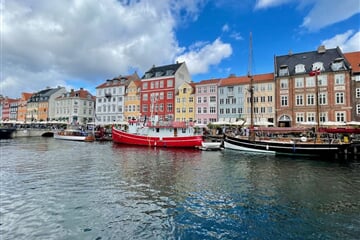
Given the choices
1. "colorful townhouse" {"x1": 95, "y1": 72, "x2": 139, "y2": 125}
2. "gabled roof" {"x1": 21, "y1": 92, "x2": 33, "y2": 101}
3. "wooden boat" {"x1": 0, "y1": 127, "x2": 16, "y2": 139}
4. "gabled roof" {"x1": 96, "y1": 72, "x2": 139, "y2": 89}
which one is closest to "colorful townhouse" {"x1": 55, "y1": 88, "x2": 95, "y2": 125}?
"colorful townhouse" {"x1": 95, "y1": 72, "x2": 139, "y2": 125}

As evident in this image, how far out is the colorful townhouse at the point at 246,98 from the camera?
45.8 m

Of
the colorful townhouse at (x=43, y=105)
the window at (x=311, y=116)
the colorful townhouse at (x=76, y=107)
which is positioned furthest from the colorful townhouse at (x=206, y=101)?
the colorful townhouse at (x=43, y=105)

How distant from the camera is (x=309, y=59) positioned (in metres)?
44.4

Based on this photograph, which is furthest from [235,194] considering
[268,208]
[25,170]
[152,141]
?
[152,141]

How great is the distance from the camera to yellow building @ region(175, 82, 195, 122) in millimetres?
54312

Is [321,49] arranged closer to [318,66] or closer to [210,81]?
[318,66]

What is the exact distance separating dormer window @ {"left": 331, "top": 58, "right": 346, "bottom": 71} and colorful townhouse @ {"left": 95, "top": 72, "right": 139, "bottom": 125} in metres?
50.1

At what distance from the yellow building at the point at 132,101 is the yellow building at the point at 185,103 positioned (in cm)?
1270

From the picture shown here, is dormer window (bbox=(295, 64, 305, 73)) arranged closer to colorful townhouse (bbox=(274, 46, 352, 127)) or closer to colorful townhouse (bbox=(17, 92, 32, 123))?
colorful townhouse (bbox=(274, 46, 352, 127))

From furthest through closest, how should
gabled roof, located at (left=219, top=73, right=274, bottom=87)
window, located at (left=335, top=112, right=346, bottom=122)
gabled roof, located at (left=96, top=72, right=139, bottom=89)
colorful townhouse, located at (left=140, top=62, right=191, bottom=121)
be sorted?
gabled roof, located at (left=96, top=72, right=139, bottom=89) < colorful townhouse, located at (left=140, top=62, right=191, bottom=121) < gabled roof, located at (left=219, top=73, right=274, bottom=87) < window, located at (left=335, top=112, right=346, bottom=122)

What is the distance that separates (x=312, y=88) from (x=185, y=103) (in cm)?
2663

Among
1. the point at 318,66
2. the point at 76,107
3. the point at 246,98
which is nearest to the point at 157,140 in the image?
the point at 246,98

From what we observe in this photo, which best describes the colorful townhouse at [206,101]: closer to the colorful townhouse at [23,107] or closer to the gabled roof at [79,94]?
the gabled roof at [79,94]

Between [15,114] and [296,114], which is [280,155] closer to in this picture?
[296,114]
